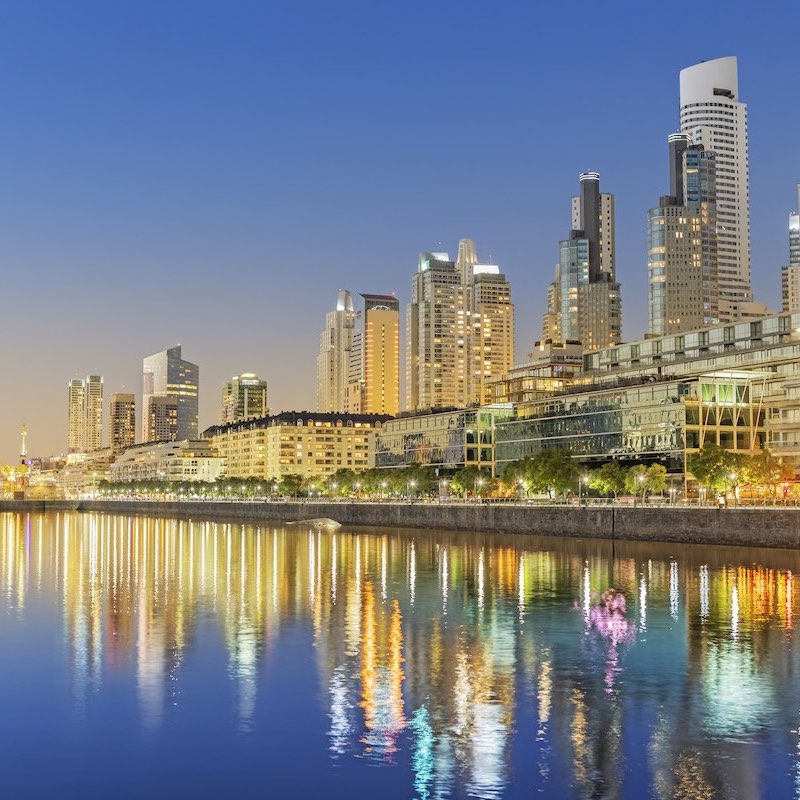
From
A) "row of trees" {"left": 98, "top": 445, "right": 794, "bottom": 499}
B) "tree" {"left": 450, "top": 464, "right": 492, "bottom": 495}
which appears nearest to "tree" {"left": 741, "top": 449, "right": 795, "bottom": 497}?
"row of trees" {"left": 98, "top": 445, "right": 794, "bottom": 499}

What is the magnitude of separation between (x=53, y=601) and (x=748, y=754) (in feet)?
149

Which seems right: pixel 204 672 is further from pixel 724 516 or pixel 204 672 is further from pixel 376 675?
pixel 724 516

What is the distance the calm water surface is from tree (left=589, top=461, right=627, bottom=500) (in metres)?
61.6

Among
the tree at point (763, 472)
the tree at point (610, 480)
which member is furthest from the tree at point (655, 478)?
the tree at point (763, 472)

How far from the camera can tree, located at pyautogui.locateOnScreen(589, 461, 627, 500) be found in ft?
440

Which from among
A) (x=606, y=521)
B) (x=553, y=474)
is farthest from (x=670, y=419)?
(x=606, y=521)

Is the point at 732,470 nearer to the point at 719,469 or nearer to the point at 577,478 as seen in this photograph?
the point at 719,469

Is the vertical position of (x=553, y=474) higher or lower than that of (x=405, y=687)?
higher

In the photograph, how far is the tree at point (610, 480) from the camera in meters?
134

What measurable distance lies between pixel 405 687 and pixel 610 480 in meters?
102

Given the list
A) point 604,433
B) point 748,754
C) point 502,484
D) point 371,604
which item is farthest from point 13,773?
point 502,484

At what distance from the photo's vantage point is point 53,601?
63.4m

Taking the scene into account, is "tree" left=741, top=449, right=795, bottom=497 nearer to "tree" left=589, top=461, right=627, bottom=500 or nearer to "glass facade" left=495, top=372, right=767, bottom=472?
"tree" left=589, top=461, right=627, bottom=500

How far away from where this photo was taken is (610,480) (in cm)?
13425
